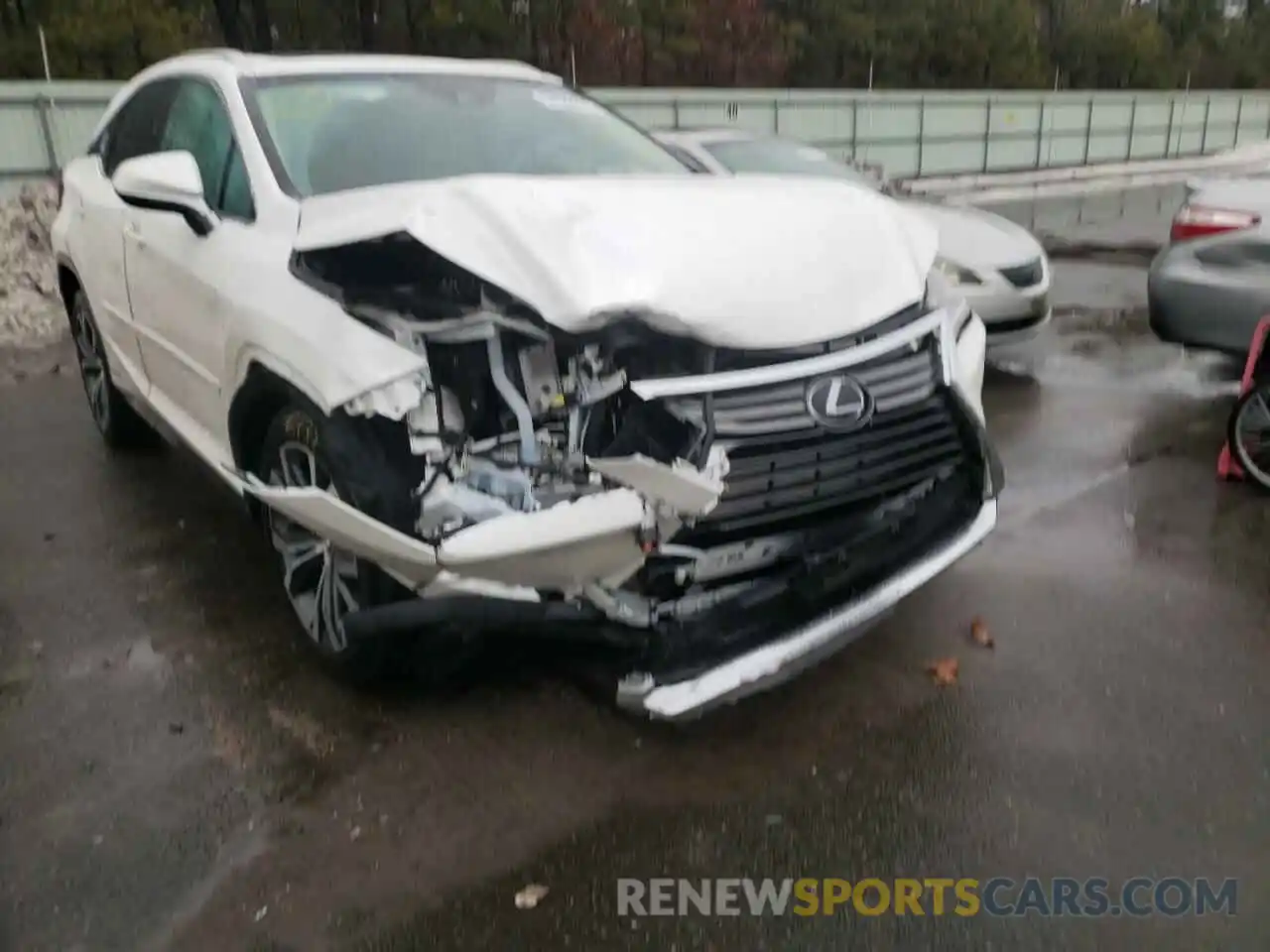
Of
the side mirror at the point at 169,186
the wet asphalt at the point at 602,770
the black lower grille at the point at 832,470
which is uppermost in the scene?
the side mirror at the point at 169,186

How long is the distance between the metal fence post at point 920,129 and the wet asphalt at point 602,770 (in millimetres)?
19311

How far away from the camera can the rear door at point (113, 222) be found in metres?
4.54

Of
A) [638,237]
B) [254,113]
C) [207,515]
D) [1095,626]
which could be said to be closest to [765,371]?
[638,237]

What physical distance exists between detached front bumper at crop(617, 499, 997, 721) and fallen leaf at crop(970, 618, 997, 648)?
0.59m

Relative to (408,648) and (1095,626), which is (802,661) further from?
(1095,626)

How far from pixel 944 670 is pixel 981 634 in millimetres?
308

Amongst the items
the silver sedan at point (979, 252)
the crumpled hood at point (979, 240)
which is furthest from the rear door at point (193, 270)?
the crumpled hood at point (979, 240)

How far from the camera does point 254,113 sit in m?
3.82

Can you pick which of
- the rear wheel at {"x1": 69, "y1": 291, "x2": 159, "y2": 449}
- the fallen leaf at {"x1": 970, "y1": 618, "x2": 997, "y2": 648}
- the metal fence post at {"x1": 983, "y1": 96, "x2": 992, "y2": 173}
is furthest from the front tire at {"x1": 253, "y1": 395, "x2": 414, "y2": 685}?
the metal fence post at {"x1": 983, "y1": 96, "x2": 992, "y2": 173}

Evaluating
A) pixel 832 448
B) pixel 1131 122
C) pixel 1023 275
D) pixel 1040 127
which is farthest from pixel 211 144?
pixel 1131 122

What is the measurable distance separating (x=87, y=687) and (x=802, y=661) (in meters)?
2.27

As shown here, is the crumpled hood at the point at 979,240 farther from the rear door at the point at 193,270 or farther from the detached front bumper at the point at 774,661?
the rear door at the point at 193,270

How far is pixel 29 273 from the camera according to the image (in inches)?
400

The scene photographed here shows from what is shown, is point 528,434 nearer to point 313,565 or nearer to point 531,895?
point 313,565
